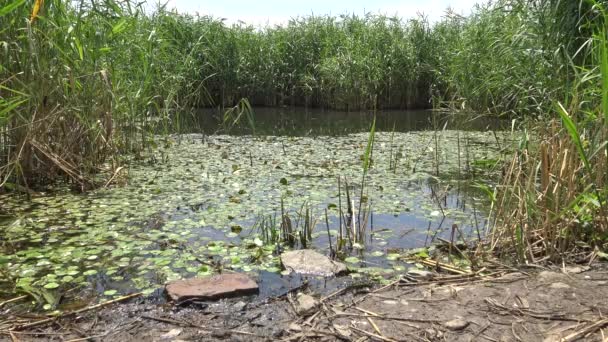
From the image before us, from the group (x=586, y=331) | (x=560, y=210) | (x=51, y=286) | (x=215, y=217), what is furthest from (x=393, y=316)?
(x=215, y=217)

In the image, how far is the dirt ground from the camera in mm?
2215

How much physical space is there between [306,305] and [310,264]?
1.86ft

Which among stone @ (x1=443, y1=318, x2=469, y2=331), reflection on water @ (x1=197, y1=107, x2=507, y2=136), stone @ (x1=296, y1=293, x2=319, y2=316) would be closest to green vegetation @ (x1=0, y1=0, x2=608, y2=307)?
stone @ (x1=296, y1=293, x2=319, y2=316)

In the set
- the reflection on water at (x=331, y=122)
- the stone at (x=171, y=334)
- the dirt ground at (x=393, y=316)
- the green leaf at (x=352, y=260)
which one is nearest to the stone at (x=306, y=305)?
the dirt ground at (x=393, y=316)

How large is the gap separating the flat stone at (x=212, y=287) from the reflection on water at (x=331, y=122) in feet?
16.7

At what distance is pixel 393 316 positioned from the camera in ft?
7.78

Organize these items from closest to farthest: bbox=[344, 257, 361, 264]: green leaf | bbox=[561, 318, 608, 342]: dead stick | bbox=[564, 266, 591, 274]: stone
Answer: bbox=[561, 318, 608, 342]: dead stick, bbox=[564, 266, 591, 274]: stone, bbox=[344, 257, 361, 264]: green leaf

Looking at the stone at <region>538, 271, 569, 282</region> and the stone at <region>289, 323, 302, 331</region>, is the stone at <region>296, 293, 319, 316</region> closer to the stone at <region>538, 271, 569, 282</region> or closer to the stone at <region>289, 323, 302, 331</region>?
the stone at <region>289, 323, 302, 331</region>

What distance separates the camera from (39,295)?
2.67 m

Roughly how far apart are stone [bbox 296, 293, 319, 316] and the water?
0.25 meters

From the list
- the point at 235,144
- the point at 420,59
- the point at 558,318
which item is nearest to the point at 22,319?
the point at 558,318

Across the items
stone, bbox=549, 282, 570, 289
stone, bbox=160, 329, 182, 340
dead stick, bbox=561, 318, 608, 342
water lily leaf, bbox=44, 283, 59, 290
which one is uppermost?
stone, bbox=549, 282, 570, 289

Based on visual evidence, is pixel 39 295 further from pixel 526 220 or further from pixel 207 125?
pixel 207 125

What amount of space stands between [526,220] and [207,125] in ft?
25.2
